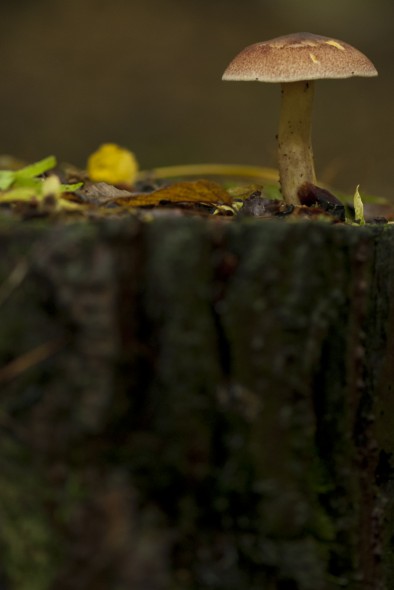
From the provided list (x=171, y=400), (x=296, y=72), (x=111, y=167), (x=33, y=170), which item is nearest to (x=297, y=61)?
(x=296, y=72)

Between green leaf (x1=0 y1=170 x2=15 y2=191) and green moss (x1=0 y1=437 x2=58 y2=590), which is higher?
green leaf (x1=0 y1=170 x2=15 y2=191)

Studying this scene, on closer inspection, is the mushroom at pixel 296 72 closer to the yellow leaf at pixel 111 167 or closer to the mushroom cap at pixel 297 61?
the mushroom cap at pixel 297 61

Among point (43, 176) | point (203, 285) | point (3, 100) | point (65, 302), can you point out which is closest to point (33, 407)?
point (65, 302)

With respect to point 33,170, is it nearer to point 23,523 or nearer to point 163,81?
point 23,523

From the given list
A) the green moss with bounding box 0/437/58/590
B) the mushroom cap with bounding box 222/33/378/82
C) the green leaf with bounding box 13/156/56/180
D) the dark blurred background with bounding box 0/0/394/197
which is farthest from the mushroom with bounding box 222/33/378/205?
the dark blurred background with bounding box 0/0/394/197

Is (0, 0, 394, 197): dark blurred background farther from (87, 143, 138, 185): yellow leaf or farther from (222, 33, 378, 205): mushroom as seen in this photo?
A: (222, 33, 378, 205): mushroom

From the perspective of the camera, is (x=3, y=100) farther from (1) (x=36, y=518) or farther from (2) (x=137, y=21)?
(1) (x=36, y=518)
